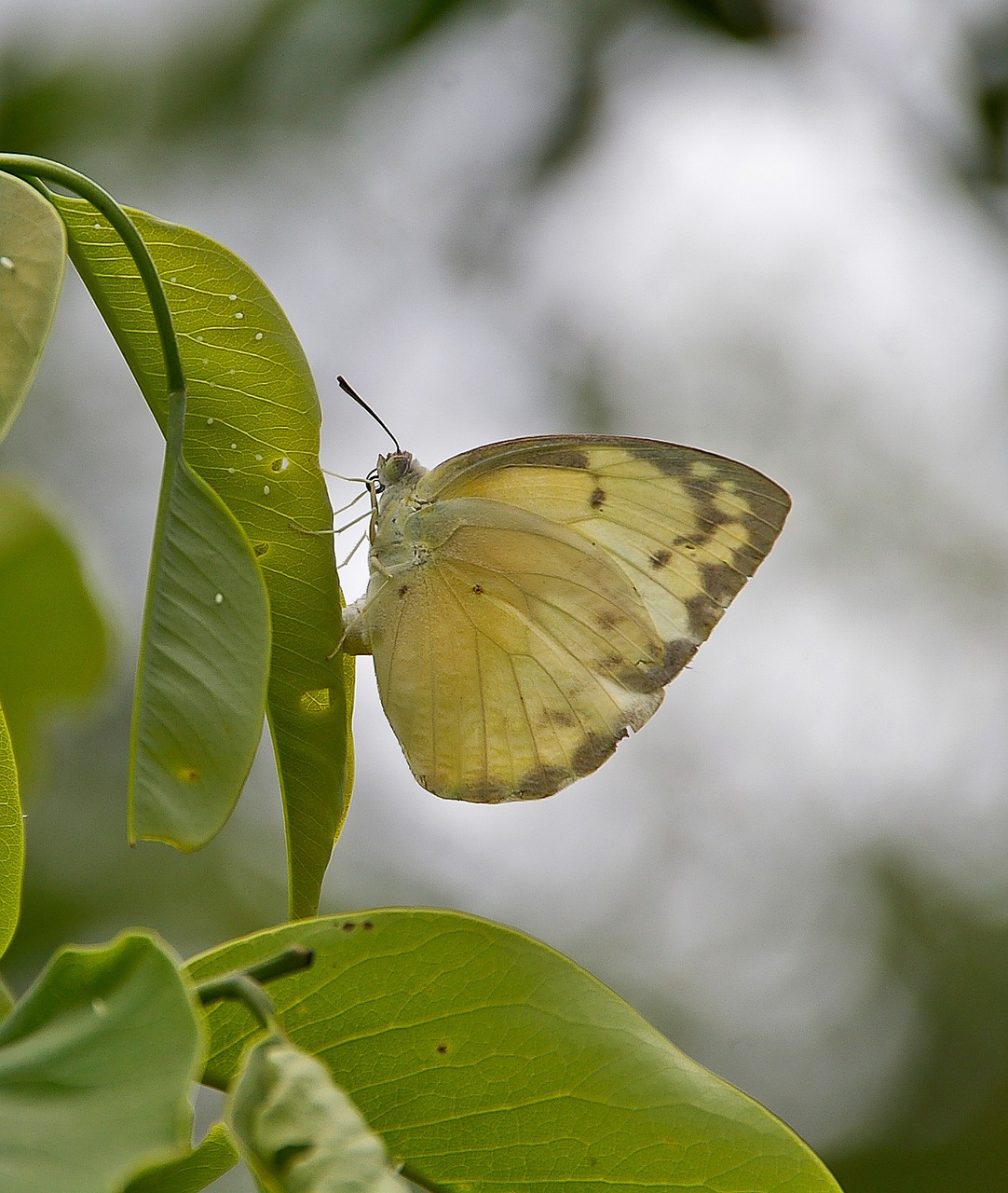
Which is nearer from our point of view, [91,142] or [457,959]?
[457,959]

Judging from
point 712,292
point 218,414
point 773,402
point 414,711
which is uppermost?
point 712,292

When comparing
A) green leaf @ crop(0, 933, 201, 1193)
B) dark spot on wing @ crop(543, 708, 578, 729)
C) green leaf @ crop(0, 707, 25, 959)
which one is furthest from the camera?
dark spot on wing @ crop(543, 708, 578, 729)

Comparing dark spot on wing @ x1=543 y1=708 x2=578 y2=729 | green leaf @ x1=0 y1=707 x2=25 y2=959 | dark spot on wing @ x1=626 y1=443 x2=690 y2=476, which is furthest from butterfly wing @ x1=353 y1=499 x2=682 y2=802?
green leaf @ x1=0 y1=707 x2=25 y2=959

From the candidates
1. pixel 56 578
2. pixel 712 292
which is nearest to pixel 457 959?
pixel 56 578

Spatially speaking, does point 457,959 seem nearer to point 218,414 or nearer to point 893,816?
point 218,414

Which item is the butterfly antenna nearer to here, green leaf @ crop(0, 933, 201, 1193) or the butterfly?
the butterfly

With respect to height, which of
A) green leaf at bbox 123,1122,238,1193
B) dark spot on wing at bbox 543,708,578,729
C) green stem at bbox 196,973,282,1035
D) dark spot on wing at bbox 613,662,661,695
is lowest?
green leaf at bbox 123,1122,238,1193

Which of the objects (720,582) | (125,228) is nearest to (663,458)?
(720,582)
